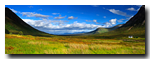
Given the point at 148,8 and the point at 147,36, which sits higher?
the point at 148,8

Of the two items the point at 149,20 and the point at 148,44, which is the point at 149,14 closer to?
the point at 149,20
